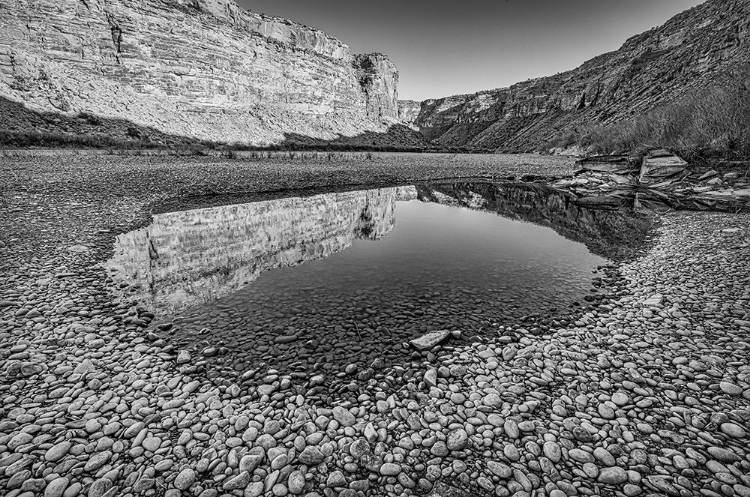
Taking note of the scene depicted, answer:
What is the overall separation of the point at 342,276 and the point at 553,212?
13603 millimetres

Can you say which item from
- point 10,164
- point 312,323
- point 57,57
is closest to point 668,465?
point 312,323

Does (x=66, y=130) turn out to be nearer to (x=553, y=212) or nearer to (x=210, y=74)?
(x=210, y=74)

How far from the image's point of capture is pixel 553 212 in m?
17.2

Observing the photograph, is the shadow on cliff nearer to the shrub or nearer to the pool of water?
the pool of water

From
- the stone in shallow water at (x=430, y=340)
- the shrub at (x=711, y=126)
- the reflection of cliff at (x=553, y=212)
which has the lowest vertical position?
the stone in shallow water at (x=430, y=340)

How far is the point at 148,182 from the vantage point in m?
20.7

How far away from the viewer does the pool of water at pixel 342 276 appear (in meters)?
5.48

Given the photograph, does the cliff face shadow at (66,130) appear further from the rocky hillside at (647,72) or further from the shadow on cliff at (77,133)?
the rocky hillside at (647,72)

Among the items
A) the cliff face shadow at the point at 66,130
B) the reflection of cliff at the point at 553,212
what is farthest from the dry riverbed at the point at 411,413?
the cliff face shadow at the point at 66,130

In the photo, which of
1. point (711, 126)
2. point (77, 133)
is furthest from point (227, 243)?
point (77, 133)

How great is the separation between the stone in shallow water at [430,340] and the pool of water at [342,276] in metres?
0.23

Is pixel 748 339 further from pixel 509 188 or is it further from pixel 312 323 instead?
pixel 509 188

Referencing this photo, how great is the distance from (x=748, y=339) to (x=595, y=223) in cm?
1053

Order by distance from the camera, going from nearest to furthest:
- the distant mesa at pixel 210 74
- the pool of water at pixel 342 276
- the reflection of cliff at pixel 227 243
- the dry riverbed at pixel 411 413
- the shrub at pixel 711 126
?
the dry riverbed at pixel 411 413 < the pool of water at pixel 342 276 < the reflection of cliff at pixel 227 243 < the shrub at pixel 711 126 < the distant mesa at pixel 210 74
